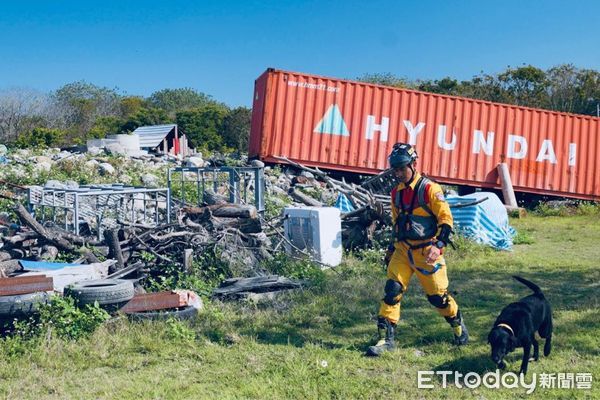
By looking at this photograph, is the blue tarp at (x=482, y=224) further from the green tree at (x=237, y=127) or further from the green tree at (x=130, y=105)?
the green tree at (x=130, y=105)

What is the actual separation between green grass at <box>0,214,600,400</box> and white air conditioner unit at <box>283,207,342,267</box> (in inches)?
43.0

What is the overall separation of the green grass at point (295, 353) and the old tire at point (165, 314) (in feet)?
0.46

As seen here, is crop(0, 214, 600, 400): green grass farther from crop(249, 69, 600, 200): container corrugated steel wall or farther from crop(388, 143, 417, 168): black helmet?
crop(249, 69, 600, 200): container corrugated steel wall

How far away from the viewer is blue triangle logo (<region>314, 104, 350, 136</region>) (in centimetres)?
1590

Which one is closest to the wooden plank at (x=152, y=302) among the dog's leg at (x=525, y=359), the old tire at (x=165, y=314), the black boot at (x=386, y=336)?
the old tire at (x=165, y=314)

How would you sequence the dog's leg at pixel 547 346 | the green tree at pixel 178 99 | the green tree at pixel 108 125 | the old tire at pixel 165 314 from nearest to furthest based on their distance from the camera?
the dog's leg at pixel 547 346, the old tire at pixel 165 314, the green tree at pixel 108 125, the green tree at pixel 178 99

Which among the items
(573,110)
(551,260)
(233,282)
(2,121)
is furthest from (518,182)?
(2,121)

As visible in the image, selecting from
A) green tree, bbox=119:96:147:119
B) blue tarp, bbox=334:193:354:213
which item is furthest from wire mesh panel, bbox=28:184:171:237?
green tree, bbox=119:96:147:119

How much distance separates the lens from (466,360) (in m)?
4.77

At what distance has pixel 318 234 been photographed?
27.3 feet

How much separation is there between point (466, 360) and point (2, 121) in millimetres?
40636

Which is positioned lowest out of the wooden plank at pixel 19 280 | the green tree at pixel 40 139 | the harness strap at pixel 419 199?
the wooden plank at pixel 19 280

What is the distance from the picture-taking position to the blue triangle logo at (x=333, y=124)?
15.9m

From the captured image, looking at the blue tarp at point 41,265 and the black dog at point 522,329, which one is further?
the blue tarp at point 41,265
